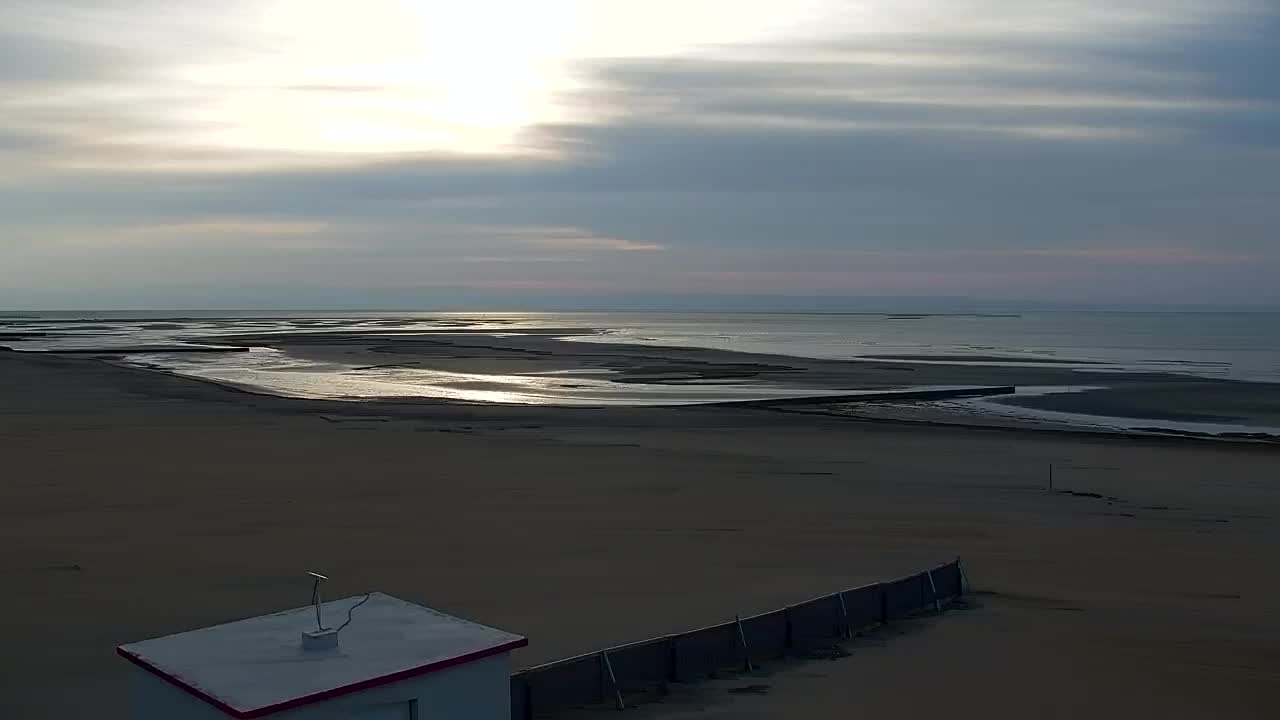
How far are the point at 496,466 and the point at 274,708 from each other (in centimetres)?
2355

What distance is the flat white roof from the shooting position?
738 cm

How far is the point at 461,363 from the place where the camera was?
84.7 m

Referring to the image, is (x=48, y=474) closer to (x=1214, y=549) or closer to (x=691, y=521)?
(x=691, y=521)

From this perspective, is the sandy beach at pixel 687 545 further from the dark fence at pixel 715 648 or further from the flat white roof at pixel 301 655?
the flat white roof at pixel 301 655

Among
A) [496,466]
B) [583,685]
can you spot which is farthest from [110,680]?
[496,466]

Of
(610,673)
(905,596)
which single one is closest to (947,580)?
(905,596)

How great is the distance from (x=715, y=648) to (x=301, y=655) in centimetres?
669

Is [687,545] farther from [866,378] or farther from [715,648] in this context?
[866,378]

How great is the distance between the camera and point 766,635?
13.9 metres

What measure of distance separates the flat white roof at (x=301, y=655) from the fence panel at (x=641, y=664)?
3.76 metres

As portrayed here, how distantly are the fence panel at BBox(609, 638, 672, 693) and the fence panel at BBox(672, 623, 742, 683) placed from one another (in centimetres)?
17

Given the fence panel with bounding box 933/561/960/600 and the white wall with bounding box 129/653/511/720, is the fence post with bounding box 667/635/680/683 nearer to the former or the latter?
the white wall with bounding box 129/653/511/720

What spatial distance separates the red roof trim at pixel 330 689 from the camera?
705 cm

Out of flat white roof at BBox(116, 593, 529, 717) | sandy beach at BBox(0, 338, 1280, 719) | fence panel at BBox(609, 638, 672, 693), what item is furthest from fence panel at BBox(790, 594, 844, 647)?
flat white roof at BBox(116, 593, 529, 717)
